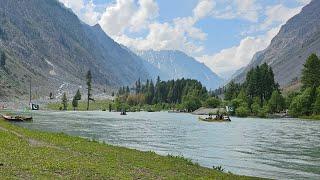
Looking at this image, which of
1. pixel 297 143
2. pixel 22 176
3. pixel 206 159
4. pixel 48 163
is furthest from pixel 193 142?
pixel 22 176

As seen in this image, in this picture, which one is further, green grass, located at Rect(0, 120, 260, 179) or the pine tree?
the pine tree

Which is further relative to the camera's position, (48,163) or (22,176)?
(48,163)

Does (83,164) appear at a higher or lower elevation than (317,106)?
lower

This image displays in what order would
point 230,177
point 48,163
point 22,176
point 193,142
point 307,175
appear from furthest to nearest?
point 193,142 → point 307,175 → point 230,177 → point 48,163 → point 22,176

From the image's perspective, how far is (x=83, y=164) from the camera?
38.0m

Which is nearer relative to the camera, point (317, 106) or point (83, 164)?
point (83, 164)

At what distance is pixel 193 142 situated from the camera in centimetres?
8269

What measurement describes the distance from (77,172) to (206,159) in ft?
91.3

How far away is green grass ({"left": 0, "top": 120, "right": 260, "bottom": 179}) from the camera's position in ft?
109

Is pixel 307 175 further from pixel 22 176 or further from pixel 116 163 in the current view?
pixel 22 176

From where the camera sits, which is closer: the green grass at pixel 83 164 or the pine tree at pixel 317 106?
the green grass at pixel 83 164

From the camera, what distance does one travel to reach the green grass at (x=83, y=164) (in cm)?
3322

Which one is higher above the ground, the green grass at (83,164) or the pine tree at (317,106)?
the pine tree at (317,106)

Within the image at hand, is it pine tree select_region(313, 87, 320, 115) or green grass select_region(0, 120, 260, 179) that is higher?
pine tree select_region(313, 87, 320, 115)
